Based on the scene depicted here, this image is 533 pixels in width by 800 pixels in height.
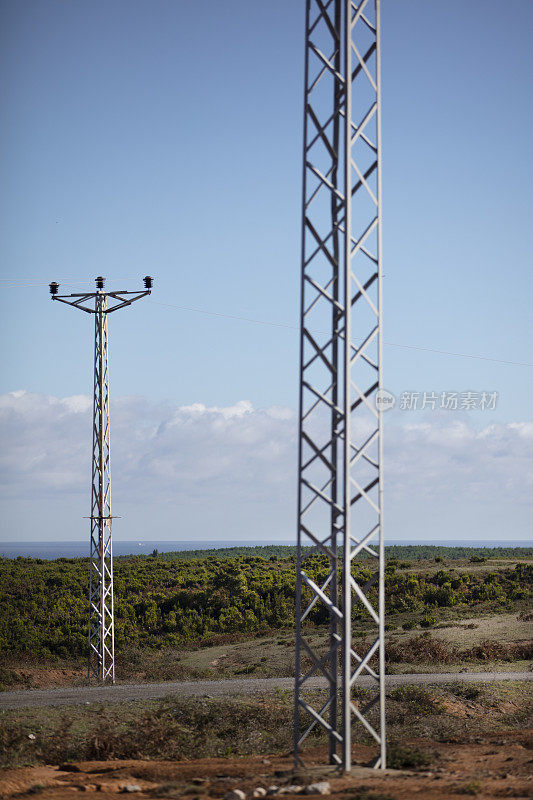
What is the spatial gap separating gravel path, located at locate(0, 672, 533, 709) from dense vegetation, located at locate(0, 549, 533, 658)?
425 inches

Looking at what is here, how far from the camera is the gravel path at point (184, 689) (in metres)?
21.6

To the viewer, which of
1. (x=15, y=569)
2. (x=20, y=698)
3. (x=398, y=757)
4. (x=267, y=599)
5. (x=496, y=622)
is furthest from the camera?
(x=15, y=569)

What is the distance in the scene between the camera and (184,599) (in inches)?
1742

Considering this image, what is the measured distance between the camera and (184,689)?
24062 mm

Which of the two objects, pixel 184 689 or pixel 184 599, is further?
→ pixel 184 599

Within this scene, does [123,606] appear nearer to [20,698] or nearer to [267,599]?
[267,599]

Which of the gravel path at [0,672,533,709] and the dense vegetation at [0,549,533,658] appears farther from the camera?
the dense vegetation at [0,549,533,658]

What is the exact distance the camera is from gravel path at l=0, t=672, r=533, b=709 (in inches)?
851

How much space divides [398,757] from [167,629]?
96.2ft

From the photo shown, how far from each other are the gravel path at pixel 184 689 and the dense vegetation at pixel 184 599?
1080 cm

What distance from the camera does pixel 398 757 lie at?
12.8m

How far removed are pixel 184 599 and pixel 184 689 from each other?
2044cm

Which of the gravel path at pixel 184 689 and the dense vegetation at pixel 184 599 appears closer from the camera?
the gravel path at pixel 184 689

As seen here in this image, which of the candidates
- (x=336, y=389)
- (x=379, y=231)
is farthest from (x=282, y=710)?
(x=379, y=231)
